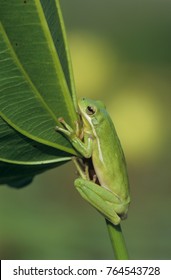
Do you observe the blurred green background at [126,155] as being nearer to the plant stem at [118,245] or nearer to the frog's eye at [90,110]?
the frog's eye at [90,110]

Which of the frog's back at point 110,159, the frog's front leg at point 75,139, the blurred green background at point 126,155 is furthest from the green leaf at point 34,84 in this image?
the blurred green background at point 126,155

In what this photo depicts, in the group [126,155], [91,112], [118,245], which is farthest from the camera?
[126,155]

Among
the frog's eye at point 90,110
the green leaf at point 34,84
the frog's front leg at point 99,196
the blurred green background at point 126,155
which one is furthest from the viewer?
the blurred green background at point 126,155

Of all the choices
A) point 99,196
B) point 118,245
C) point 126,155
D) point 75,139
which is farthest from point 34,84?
point 126,155

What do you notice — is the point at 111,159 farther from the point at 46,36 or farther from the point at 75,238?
the point at 75,238

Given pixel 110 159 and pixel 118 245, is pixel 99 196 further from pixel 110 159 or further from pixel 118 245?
pixel 118 245

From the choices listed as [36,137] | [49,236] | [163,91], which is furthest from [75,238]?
[36,137]

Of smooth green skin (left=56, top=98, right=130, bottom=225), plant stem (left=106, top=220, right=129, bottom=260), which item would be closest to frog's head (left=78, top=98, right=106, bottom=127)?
Result: smooth green skin (left=56, top=98, right=130, bottom=225)
